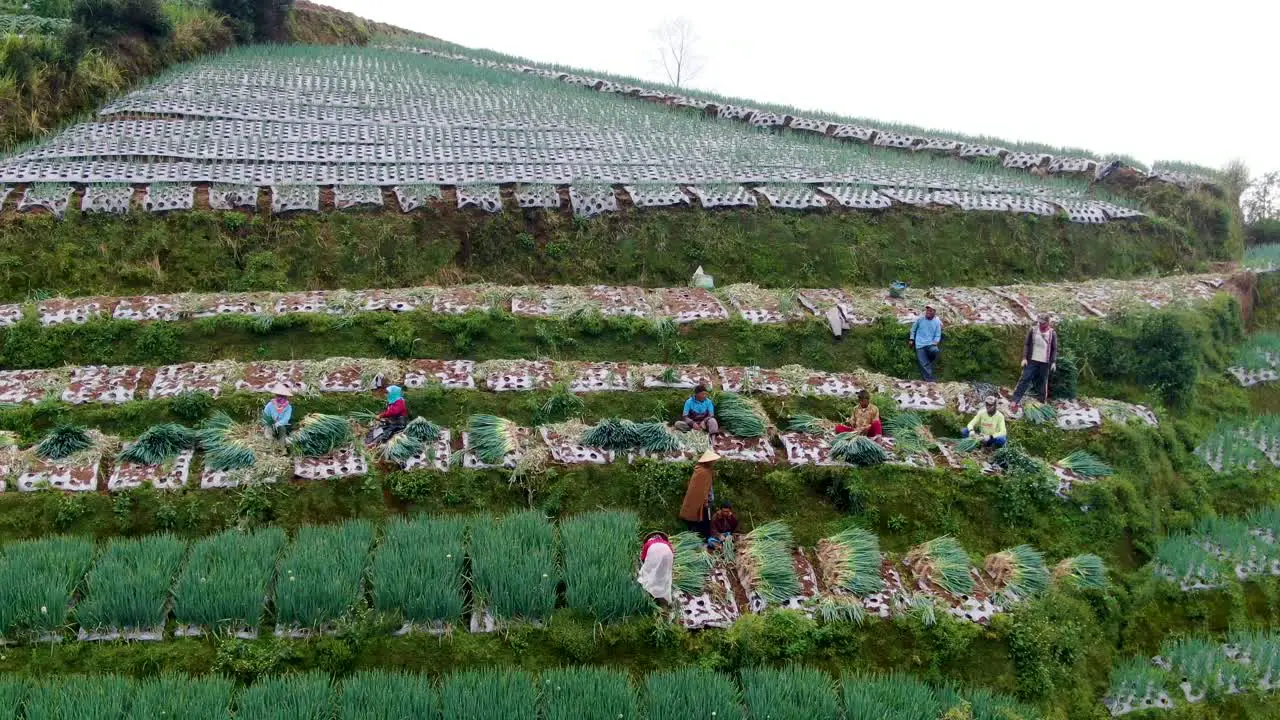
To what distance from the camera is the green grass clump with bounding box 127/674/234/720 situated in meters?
5.02

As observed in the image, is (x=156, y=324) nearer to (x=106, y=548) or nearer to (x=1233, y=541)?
(x=106, y=548)

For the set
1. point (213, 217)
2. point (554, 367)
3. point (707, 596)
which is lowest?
point (707, 596)

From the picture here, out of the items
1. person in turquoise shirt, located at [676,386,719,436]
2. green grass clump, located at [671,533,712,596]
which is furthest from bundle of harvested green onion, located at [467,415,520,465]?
green grass clump, located at [671,533,712,596]

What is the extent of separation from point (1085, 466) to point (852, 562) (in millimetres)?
3217

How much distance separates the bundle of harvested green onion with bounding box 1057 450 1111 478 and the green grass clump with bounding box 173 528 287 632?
7.37m

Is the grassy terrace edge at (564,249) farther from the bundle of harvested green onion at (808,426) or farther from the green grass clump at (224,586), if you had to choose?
the green grass clump at (224,586)

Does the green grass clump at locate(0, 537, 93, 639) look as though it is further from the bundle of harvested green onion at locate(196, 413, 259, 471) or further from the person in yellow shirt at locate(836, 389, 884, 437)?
the person in yellow shirt at locate(836, 389, 884, 437)

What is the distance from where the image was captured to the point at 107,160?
40.7ft

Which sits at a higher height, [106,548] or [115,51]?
[115,51]

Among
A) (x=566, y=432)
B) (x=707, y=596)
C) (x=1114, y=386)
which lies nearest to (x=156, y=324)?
(x=566, y=432)

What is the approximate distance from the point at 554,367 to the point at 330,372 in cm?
228

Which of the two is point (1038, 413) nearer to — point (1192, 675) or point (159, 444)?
point (1192, 675)

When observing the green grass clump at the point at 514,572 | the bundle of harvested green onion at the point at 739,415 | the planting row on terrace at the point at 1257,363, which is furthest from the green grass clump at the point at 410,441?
the planting row on terrace at the point at 1257,363

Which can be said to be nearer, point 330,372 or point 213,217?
point 330,372
